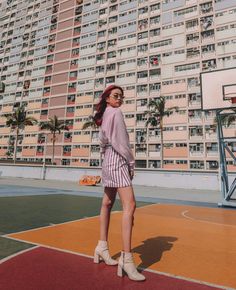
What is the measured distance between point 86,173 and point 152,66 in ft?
82.8

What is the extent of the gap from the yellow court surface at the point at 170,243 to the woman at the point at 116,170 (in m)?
0.54

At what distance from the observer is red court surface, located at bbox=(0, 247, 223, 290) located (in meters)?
2.66

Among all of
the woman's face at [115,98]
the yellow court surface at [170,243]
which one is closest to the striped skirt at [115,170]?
the woman's face at [115,98]

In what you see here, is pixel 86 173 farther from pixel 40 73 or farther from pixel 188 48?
pixel 40 73

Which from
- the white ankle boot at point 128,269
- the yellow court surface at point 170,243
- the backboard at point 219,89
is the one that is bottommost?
the yellow court surface at point 170,243

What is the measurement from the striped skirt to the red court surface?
1.03 m

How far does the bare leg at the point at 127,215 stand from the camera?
2950 mm

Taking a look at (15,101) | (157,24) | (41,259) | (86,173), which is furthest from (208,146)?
(15,101)

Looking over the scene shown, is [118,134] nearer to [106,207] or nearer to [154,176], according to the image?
[106,207]

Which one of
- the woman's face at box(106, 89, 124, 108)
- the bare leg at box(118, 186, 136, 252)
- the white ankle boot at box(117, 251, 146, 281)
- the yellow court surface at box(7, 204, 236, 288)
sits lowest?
the yellow court surface at box(7, 204, 236, 288)

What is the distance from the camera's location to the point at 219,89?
37.2 ft

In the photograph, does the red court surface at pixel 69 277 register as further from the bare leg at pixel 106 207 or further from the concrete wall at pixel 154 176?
the concrete wall at pixel 154 176

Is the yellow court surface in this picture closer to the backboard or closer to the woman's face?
the woman's face

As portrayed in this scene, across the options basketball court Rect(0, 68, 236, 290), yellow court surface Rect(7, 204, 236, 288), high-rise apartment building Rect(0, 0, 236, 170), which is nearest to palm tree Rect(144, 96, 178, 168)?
high-rise apartment building Rect(0, 0, 236, 170)
